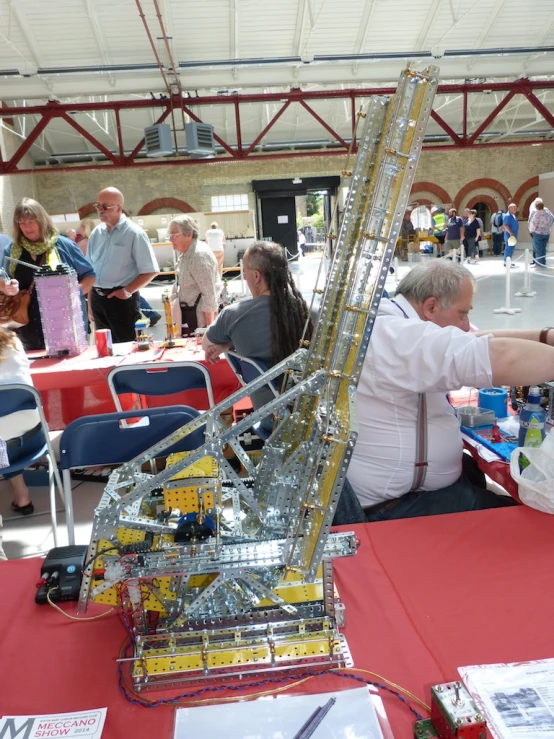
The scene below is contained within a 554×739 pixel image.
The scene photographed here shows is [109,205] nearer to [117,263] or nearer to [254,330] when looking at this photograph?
[117,263]

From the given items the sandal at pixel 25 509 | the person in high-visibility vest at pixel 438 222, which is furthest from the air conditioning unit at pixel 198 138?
the person in high-visibility vest at pixel 438 222

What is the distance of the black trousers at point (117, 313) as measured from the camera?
5.05 m

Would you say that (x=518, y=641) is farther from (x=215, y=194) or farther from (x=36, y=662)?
(x=215, y=194)

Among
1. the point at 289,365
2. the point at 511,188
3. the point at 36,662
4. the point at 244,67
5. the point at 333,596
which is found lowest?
the point at 36,662

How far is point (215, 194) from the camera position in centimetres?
1956

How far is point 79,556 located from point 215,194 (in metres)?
19.3

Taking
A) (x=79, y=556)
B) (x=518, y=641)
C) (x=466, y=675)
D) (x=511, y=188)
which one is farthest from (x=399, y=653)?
(x=511, y=188)

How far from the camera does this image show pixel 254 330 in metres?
2.99

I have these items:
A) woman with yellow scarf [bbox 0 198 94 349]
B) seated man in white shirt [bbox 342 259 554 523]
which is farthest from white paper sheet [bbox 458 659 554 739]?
woman with yellow scarf [bbox 0 198 94 349]

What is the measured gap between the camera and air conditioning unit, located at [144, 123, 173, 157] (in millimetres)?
10391

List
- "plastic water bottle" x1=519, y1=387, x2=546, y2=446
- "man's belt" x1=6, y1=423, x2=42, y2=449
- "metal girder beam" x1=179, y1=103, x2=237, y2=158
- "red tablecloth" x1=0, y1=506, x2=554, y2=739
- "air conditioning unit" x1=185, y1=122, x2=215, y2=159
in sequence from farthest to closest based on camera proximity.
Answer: "metal girder beam" x1=179, y1=103, x2=237, y2=158 → "air conditioning unit" x1=185, y1=122, x2=215, y2=159 → "man's belt" x1=6, y1=423, x2=42, y2=449 → "plastic water bottle" x1=519, y1=387, x2=546, y2=446 → "red tablecloth" x1=0, y1=506, x2=554, y2=739

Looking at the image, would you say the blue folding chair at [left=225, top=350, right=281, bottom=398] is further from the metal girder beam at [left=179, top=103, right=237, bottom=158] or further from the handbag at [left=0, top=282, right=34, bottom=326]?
the metal girder beam at [left=179, top=103, right=237, bottom=158]

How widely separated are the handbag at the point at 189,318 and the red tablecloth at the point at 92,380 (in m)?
1.26

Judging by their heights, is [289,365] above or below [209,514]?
above
